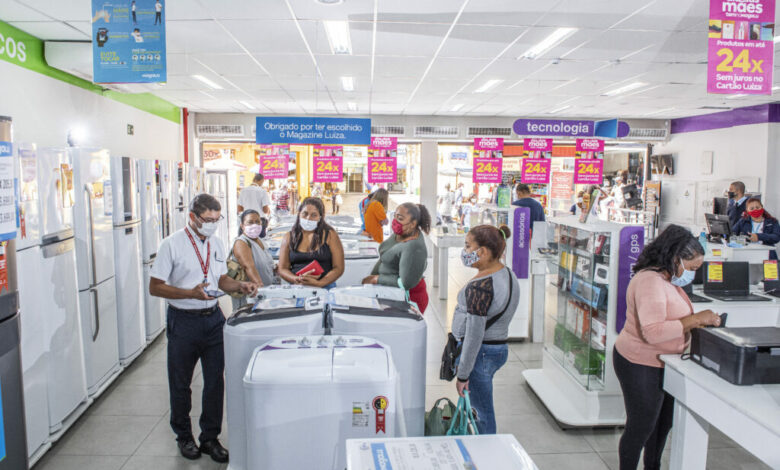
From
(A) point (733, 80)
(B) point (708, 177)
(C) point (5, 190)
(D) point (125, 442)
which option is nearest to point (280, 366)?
(C) point (5, 190)

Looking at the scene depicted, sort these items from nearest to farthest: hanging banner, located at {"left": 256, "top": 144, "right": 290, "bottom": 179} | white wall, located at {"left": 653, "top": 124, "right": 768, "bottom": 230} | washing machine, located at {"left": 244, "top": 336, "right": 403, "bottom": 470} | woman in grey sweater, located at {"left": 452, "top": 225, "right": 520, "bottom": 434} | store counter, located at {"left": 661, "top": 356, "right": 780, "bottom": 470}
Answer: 1. washing machine, located at {"left": 244, "top": 336, "right": 403, "bottom": 470}
2. store counter, located at {"left": 661, "top": 356, "right": 780, "bottom": 470}
3. woman in grey sweater, located at {"left": 452, "top": 225, "right": 520, "bottom": 434}
4. white wall, located at {"left": 653, "top": 124, "right": 768, "bottom": 230}
5. hanging banner, located at {"left": 256, "top": 144, "right": 290, "bottom": 179}

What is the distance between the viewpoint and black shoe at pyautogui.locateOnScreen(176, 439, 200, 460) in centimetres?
327

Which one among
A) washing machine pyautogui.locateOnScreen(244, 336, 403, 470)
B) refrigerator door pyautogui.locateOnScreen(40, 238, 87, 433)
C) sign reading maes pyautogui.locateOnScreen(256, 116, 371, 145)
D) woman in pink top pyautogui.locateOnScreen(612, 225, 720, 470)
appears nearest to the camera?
washing machine pyautogui.locateOnScreen(244, 336, 403, 470)

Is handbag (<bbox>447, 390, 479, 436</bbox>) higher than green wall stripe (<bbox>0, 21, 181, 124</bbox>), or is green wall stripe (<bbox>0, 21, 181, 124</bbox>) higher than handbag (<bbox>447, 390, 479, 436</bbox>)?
green wall stripe (<bbox>0, 21, 181, 124</bbox>)

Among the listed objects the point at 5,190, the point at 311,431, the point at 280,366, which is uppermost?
the point at 5,190

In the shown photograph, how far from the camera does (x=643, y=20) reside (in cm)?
491

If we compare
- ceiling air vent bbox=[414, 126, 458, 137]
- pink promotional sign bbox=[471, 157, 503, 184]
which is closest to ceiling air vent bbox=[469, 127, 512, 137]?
ceiling air vent bbox=[414, 126, 458, 137]

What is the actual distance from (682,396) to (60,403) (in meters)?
3.84

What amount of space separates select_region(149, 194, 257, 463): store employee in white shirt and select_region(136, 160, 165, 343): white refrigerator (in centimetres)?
247

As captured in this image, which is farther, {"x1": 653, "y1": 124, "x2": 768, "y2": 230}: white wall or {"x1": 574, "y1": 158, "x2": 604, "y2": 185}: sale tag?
{"x1": 574, "y1": 158, "x2": 604, "y2": 185}: sale tag

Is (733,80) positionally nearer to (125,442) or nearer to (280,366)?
(280,366)

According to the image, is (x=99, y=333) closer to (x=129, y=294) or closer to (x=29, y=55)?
(x=129, y=294)

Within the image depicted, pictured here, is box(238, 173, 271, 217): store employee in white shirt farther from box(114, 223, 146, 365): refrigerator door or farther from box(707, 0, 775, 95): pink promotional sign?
box(707, 0, 775, 95): pink promotional sign

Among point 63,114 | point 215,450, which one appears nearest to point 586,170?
point 63,114
